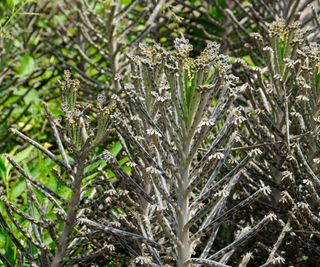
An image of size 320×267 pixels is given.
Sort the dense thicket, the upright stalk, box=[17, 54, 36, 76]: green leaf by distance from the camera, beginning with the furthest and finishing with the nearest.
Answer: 1. box=[17, 54, 36, 76]: green leaf
2. the upright stalk
3. the dense thicket

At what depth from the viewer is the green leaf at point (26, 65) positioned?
3674 millimetres

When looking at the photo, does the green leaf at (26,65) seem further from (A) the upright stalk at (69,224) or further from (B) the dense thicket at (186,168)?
(A) the upright stalk at (69,224)

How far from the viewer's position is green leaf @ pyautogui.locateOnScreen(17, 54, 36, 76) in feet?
12.1

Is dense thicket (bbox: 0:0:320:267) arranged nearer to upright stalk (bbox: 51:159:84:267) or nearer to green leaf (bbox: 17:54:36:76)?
upright stalk (bbox: 51:159:84:267)

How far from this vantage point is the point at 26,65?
370 centimetres

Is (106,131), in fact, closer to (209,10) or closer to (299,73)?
(299,73)

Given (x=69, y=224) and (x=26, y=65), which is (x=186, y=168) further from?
(x=26, y=65)

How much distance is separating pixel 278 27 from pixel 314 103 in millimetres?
286

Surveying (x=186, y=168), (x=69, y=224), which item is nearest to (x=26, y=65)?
(x=69, y=224)

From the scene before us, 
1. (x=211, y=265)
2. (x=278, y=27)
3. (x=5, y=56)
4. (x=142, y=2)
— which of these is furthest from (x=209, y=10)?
(x=211, y=265)

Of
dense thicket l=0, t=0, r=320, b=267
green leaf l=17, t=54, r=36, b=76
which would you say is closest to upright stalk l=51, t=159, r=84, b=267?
dense thicket l=0, t=0, r=320, b=267

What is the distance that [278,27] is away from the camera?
214 cm

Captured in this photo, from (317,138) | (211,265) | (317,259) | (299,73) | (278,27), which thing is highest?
(278,27)

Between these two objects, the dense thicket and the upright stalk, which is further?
the upright stalk
